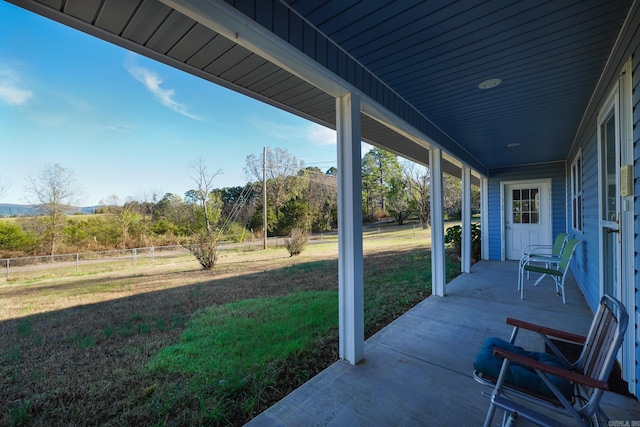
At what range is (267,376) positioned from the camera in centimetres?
193

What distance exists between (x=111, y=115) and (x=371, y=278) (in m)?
7.78

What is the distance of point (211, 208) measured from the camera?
1000 centimetres

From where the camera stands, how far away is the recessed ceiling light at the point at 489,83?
231 cm

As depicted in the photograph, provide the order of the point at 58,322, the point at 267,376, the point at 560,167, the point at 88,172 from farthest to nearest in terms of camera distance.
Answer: the point at 88,172, the point at 560,167, the point at 58,322, the point at 267,376

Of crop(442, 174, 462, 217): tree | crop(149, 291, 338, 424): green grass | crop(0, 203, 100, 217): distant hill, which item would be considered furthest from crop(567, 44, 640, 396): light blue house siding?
crop(442, 174, 462, 217): tree

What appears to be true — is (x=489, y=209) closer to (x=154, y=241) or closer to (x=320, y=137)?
(x=320, y=137)

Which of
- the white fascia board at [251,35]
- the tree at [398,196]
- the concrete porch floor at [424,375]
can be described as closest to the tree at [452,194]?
the tree at [398,196]

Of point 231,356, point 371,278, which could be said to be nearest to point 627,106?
point 231,356

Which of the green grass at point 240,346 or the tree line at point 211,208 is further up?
the tree line at point 211,208

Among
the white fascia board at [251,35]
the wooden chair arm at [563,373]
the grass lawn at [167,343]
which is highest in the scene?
the white fascia board at [251,35]

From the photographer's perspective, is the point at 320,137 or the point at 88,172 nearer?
the point at 88,172

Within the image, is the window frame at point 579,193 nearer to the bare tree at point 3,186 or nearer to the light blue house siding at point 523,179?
the light blue house siding at point 523,179

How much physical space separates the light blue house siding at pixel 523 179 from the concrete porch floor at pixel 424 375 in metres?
3.26

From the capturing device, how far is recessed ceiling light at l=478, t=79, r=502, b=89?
2311 millimetres
